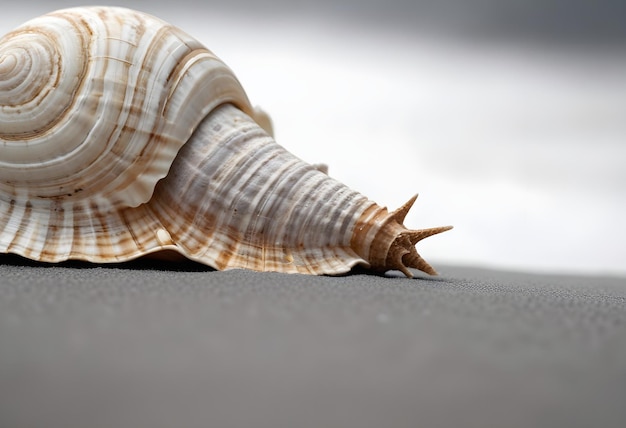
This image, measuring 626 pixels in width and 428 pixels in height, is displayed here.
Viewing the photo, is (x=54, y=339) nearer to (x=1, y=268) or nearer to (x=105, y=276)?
(x=105, y=276)

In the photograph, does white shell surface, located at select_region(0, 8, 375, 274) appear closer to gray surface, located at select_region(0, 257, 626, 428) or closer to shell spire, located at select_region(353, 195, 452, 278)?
shell spire, located at select_region(353, 195, 452, 278)

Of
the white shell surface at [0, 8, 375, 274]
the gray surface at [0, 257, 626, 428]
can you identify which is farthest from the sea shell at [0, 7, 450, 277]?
the gray surface at [0, 257, 626, 428]

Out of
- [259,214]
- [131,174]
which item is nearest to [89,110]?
[131,174]

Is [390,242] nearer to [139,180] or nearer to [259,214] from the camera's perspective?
[259,214]

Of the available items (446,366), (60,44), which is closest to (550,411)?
(446,366)

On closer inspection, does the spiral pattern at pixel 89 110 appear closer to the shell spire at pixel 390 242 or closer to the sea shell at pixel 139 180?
the sea shell at pixel 139 180

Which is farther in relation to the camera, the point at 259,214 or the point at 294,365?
the point at 259,214

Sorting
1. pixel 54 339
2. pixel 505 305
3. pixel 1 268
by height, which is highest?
pixel 505 305
